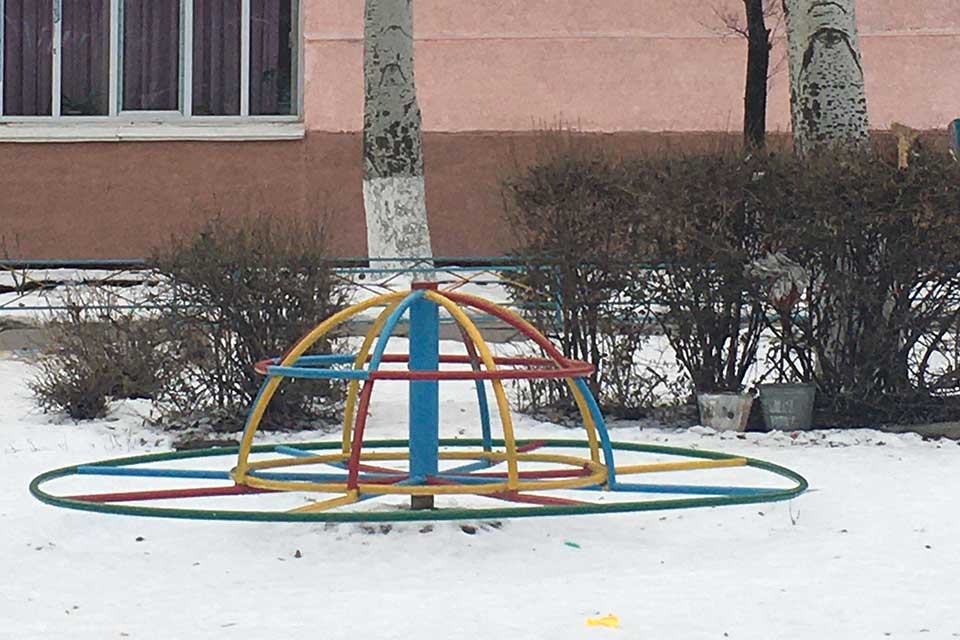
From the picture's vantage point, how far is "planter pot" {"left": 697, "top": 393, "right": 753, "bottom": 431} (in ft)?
29.6

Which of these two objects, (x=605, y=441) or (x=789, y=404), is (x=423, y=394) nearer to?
(x=605, y=441)

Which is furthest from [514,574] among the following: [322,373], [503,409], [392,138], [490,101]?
[490,101]

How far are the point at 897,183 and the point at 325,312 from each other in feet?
10.1

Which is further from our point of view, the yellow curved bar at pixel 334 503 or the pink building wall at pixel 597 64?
the pink building wall at pixel 597 64

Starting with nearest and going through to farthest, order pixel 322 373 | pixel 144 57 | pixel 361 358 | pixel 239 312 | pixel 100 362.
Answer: pixel 322 373
pixel 361 358
pixel 239 312
pixel 100 362
pixel 144 57

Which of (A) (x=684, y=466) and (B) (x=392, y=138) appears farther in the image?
(B) (x=392, y=138)

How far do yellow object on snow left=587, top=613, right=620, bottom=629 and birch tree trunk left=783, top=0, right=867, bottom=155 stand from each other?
16.2 feet

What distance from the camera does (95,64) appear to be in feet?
58.5

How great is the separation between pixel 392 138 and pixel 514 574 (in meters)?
8.02

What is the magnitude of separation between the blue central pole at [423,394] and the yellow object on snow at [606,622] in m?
1.59

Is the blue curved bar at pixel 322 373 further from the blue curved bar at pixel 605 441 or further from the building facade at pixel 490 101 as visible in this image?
the building facade at pixel 490 101

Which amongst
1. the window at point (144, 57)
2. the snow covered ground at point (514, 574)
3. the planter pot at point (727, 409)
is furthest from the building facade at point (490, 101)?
the snow covered ground at point (514, 574)

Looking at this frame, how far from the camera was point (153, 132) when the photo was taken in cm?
1702

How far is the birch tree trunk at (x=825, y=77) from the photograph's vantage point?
948cm
